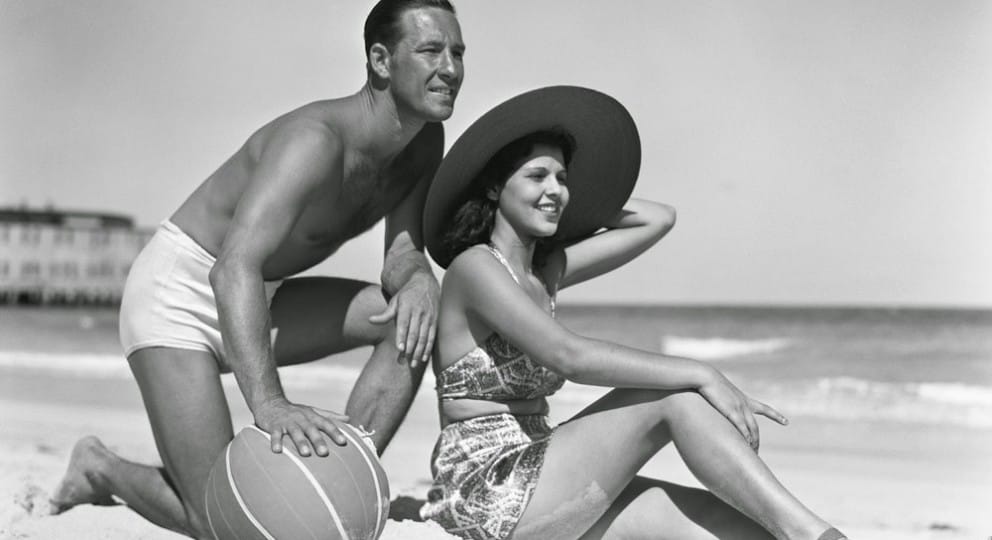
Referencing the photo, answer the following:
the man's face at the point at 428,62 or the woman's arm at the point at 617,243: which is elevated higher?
the man's face at the point at 428,62

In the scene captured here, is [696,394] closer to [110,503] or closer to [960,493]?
[110,503]

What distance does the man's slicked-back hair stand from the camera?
437 cm

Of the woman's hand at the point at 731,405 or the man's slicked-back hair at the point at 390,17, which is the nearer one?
the woman's hand at the point at 731,405

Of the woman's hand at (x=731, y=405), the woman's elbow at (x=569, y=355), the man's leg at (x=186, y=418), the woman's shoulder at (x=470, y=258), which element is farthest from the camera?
the man's leg at (x=186, y=418)

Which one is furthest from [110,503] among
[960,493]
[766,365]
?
[766,365]

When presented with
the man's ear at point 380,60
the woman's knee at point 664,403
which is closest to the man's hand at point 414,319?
the woman's knee at point 664,403

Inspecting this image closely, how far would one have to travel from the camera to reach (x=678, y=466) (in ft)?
29.4

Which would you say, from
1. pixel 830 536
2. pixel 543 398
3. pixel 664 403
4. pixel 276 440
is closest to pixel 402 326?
pixel 543 398

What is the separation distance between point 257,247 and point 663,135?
19.2 meters

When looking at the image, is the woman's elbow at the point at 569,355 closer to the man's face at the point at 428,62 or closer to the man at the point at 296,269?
the man at the point at 296,269

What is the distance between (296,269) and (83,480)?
1624 mm

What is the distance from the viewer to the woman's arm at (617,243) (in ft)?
15.6

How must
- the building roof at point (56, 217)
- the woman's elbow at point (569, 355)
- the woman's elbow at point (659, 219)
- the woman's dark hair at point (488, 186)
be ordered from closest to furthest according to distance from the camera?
the woman's elbow at point (569, 355) → the woman's dark hair at point (488, 186) → the woman's elbow at point (659, 219) → the building roof at point (56, 217)

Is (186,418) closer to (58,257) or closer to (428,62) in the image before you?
(428,62)
